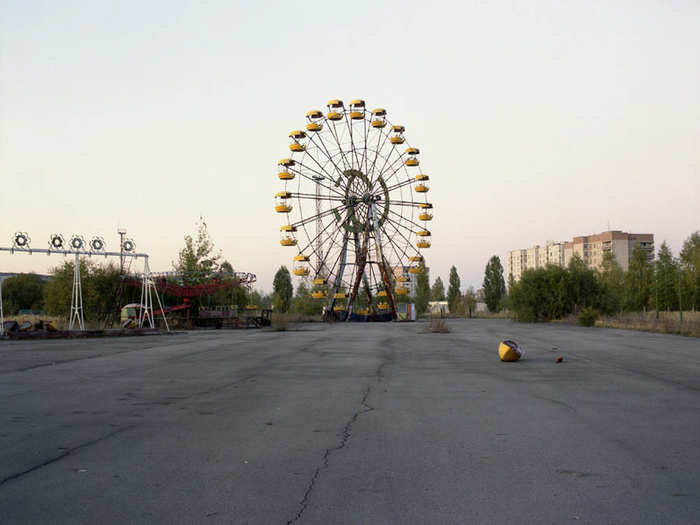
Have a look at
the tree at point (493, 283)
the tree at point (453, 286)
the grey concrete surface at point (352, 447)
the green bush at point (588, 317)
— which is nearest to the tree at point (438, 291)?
the tree at point (453, 286)

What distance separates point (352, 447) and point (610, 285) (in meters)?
67.4

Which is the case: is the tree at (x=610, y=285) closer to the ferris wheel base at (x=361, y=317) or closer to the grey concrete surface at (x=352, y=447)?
the ferris wheel base at (x=361, y=317)

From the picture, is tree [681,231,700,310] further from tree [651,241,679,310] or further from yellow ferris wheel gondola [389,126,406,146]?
yellow ferris wheel gondola [389,126,406,146]

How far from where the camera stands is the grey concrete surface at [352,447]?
435 cm

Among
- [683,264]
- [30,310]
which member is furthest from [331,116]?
[30,310]

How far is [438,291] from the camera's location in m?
122

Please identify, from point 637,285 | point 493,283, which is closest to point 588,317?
point 637,285

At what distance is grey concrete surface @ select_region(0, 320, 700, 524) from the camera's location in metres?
4.35

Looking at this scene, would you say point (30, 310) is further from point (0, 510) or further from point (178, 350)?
point (0, 510)

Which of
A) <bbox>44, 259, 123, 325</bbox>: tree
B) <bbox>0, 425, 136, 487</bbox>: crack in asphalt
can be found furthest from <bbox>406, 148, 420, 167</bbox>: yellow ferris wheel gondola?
<bbox>0, 425, 136, 487</bbox>: crack in asphalt

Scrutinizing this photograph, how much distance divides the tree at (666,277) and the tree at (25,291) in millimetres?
64401

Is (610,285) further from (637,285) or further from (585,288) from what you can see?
(585,288)

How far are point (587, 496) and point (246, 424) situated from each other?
4.17m

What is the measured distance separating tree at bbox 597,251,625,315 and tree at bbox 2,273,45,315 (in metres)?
58.8
